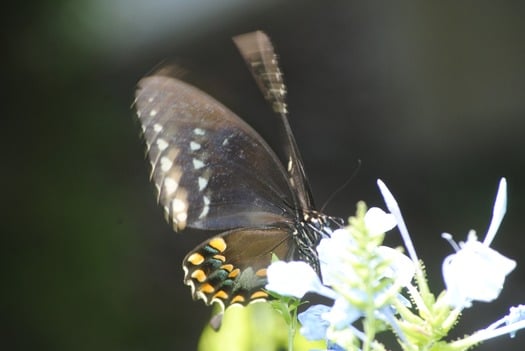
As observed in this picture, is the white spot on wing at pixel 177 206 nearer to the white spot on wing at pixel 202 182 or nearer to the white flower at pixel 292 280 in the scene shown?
the white spot on wing at pixel 202 182

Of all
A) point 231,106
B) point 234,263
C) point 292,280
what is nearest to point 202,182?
point 234,263

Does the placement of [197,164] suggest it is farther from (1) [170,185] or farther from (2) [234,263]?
(2) [234,263]

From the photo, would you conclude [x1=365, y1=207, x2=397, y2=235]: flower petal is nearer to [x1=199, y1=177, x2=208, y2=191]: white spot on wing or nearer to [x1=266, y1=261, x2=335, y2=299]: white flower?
[x1=266, y1=261, x2=335, y2=299]: white flower

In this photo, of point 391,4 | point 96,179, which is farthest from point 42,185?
point 391,4

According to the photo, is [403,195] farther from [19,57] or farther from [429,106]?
[19,57]

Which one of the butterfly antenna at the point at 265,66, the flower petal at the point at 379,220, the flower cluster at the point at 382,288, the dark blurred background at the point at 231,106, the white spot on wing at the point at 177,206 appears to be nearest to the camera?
the flower cluster at the point at 382,288

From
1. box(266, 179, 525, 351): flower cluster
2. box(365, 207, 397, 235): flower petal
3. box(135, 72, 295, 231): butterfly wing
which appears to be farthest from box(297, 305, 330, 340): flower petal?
box(135, 72, 295, 231): butterfly wing

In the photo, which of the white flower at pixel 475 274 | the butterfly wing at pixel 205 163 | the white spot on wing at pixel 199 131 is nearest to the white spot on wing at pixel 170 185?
the butterfly wing at pixel 205 163
